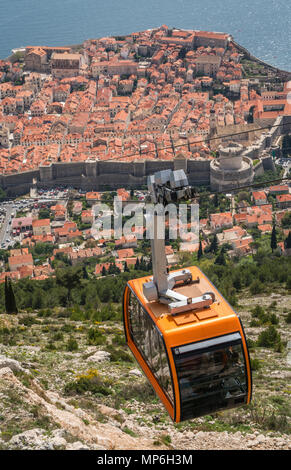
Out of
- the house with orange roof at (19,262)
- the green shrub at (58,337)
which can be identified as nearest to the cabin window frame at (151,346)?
the green shrub at (58,337)

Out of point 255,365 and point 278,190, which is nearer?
point 255,365

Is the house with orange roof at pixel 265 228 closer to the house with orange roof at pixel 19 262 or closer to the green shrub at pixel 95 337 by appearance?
the house with orange roof at pixel 19 262

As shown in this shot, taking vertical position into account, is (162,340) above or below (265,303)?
above

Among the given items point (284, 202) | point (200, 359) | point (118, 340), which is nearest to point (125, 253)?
point (284, 202)

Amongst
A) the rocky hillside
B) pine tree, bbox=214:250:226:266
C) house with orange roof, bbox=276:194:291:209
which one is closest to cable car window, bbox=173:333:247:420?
the rocky hillside

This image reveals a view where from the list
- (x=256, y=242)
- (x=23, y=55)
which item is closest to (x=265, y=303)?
(x=256, y=242)

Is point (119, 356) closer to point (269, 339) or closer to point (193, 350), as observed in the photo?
point (269, 339)

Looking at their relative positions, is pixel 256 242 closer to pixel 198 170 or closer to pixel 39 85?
pixel 198 170
